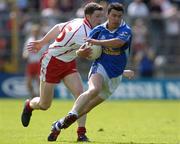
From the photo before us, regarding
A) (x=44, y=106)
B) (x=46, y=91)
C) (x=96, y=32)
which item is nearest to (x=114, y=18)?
(x=96, y=32)

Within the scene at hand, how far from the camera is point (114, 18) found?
12.6 metres

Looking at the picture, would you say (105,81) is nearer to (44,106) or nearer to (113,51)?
(113,51)

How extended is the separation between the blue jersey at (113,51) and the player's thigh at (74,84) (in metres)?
0.79

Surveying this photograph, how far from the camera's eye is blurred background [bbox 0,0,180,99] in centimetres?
2869

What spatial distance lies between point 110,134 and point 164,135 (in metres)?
1.08

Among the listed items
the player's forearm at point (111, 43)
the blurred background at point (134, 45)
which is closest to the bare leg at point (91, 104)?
the player's forearm at point (111, 43)

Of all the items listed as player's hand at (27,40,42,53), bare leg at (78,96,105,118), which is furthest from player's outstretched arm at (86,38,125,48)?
player's hand at (27,40,42,53)

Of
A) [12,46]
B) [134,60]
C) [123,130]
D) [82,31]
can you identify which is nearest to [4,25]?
[12,46]

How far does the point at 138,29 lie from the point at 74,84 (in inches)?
644

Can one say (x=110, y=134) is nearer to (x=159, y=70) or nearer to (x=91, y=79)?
(x=91, y=79)

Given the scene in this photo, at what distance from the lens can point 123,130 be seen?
51.8 ft

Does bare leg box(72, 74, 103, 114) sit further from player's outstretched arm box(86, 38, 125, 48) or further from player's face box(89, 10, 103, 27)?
player's face box(89, 10, 103, 27)

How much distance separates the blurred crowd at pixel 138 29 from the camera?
1157 inches

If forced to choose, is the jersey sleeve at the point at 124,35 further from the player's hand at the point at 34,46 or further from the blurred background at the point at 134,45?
the blurred background at the point at 134,45
